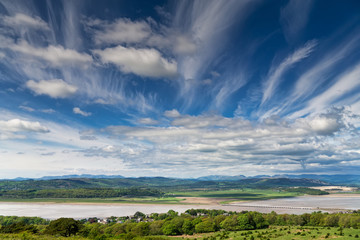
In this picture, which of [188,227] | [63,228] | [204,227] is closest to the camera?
[63,228]

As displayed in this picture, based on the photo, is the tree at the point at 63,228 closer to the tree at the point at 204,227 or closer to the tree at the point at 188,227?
the tree at the point at 188,227

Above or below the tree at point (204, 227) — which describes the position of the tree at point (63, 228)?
above

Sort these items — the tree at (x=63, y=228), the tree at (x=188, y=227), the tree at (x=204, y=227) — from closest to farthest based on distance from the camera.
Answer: the tree at (x=63, y=228) → the tree at (x=204, y=227) → the tree at (x=188, y=227)

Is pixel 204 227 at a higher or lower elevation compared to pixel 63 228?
lower

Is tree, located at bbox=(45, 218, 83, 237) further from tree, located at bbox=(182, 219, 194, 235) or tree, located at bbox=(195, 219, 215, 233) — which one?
tree, located at bbox=(195, 219, 215, 233)

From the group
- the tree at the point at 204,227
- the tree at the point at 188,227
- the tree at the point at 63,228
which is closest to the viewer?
the tree at the point at 63,228

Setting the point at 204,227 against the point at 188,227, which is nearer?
the point at 204,227

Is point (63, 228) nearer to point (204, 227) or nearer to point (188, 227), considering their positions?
point (188, 227)

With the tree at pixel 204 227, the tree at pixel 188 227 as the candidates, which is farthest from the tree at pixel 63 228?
the tree at pixel 204 227

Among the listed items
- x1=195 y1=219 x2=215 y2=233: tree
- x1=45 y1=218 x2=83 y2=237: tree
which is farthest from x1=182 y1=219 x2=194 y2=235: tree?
x1=45 y1=218 x2=83 y2=237: tree

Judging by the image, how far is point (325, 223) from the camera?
113938 millimetres

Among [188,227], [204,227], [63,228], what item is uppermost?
[63,228]

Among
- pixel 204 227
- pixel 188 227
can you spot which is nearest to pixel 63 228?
pixel 188 227

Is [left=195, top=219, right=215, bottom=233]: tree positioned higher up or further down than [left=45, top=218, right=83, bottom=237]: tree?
further down
